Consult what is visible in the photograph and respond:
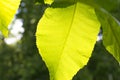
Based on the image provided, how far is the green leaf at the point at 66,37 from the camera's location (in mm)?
334

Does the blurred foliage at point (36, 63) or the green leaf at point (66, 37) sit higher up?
the green leaf at point (66, 37)

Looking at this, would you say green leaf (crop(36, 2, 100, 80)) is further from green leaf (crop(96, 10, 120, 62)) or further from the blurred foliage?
the blurred foliage

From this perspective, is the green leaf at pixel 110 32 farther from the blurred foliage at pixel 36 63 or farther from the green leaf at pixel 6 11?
the blurred foliage at pixel 36 63

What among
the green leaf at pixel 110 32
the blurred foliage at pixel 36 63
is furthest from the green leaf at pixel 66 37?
the blurred foliage at pixel 36 63

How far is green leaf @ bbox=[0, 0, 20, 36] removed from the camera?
332 millimetres

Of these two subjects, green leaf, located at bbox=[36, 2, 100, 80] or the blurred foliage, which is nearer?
green leaf, located at bbox=[36, 2, 100, 80]

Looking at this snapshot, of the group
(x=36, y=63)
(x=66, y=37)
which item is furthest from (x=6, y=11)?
(x=36, y=63)

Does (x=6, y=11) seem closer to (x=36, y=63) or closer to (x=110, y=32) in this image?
(x=110, y=32)

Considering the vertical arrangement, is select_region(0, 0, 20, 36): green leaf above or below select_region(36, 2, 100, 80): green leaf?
above

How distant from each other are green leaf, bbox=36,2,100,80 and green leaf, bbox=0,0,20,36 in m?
0.03

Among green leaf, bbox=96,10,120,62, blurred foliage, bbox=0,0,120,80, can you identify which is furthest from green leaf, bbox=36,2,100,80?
blurred foliage, bbox=0,0,120,80

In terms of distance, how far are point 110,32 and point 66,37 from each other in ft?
0.14

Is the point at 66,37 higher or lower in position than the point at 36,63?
higher

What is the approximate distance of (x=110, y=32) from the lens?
1.09 feet
